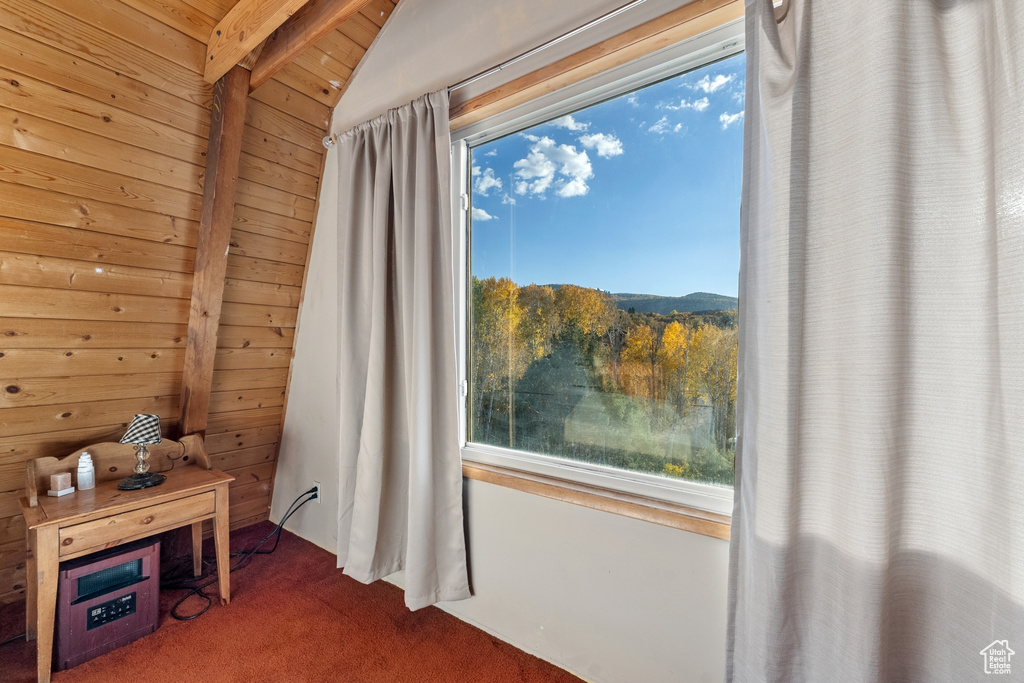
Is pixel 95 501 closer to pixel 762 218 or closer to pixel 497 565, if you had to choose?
pixel 497 565

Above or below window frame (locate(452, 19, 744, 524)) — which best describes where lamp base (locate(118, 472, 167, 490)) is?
below

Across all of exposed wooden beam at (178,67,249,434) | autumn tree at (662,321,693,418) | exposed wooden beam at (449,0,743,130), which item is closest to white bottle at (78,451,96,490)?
exposed wooden beam at (178,67,249,434)

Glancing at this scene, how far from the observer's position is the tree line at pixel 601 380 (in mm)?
1409

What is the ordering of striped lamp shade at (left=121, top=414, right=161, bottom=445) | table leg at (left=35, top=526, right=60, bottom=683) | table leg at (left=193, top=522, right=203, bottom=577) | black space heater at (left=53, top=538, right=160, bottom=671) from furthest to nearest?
1. table leg at (left=193, top=522, right=203, bottom=577)
2. striped lamp shade at (left=121, top=414, right=161, bottom=445)
3. black space heater at (left=53, top=538, right=160, bottom=671)
4. table leg at (left=35, top=526, right=60, bottom=683)

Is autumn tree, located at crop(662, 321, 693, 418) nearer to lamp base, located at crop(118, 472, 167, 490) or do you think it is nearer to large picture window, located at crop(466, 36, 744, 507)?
large picture window, located at crop(466, 36, 744, 507)

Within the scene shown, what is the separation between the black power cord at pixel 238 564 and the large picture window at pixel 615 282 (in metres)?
1.34

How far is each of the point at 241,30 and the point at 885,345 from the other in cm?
228

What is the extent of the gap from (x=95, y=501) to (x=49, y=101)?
1449 mm

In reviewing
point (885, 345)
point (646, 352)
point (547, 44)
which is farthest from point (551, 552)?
point (547, 44)

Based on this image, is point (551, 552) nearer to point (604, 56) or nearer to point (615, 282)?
point (615, 282)

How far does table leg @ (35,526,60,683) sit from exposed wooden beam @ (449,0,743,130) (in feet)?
6.88

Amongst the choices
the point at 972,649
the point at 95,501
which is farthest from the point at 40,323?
the point at 972,649

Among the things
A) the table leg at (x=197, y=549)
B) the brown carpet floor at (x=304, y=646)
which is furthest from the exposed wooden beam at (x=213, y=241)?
the brown carpet floor at (x=304, y=646)

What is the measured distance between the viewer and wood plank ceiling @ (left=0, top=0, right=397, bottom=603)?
5.30 feet
